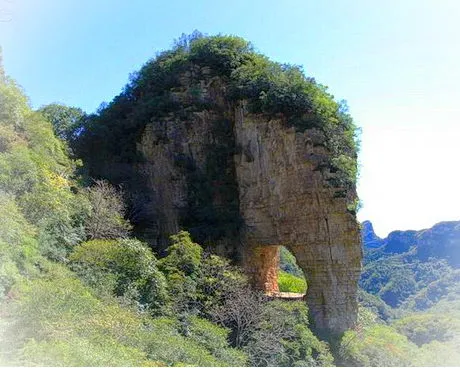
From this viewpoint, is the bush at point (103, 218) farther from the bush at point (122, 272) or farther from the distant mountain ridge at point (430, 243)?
the distant mountain ridge at point (430, 243)

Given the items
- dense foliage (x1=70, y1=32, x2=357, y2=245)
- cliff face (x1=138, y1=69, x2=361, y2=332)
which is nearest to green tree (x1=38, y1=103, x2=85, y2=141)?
dense foliage (x1=70, y1=32, x2=357, y2=245)

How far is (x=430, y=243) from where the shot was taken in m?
67.8

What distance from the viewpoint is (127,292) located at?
15352mm

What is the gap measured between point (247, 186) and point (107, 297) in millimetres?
12909

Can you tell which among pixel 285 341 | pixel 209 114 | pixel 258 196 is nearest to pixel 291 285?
pixel 258 196

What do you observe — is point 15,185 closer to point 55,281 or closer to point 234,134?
point 55,281

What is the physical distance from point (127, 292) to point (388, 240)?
72140 mm

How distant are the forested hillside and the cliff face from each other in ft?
6.56

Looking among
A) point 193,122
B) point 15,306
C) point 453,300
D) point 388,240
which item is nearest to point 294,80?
point 193,122

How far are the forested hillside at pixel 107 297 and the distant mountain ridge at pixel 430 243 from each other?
1488 inches

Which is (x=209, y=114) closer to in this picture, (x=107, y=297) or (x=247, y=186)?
(x=247, y=186)

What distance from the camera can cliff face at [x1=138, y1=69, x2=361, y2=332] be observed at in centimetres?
2248

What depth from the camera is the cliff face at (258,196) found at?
2248 cm

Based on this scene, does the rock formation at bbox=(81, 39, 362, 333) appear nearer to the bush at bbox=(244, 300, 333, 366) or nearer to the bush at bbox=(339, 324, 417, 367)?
the bush at bbox=(339, 324, 417, 367)
